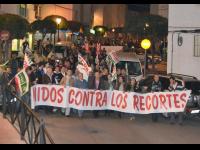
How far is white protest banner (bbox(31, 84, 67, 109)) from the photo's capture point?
1894cm

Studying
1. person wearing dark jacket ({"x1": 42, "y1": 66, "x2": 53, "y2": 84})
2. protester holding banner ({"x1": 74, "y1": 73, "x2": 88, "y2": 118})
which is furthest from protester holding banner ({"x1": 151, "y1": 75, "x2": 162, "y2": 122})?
person wearing dark jacket ({"x1": 42, "y1": 66, "x2": 53, "y2": 84})

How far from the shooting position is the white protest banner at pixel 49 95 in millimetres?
18939

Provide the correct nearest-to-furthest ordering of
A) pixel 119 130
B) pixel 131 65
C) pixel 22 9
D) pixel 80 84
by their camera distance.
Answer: pixel 119 130, pixel 80 84, pixel 131 65, pixel 22 9

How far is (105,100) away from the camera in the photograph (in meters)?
19.1

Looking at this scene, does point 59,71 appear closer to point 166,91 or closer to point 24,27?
point 166,91

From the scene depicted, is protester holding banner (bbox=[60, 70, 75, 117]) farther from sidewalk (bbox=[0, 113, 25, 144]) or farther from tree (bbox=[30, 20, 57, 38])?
tree (bbox=[30, 20, 57, 38])

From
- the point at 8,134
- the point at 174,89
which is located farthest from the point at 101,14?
the point at 8,134

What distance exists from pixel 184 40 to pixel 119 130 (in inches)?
532

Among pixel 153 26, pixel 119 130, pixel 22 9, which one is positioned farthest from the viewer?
pixel 22 9

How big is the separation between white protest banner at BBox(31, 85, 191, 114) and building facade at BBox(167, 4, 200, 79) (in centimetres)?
1045

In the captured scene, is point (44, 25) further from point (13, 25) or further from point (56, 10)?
point (56, 10)

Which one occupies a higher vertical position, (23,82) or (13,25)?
(13,25)

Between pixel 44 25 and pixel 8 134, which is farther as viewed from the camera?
pixel 44 25

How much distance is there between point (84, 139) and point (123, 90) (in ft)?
14.1
